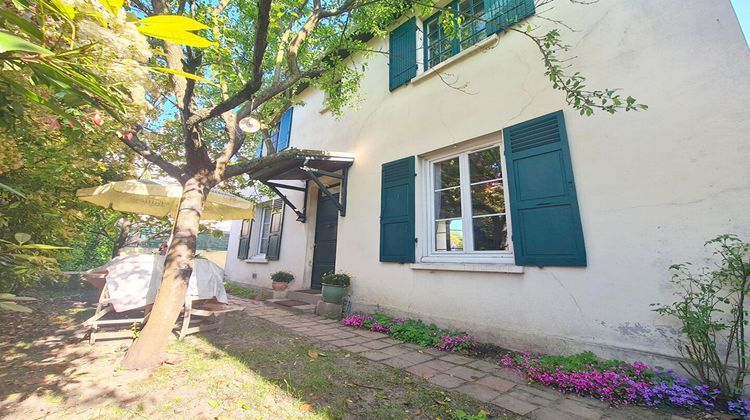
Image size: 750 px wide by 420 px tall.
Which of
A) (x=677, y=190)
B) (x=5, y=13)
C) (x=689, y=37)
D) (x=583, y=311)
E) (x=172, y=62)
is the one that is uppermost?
(x=689, y=37)

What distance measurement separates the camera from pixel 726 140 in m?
2.50

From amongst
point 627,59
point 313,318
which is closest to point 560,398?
point 627,59

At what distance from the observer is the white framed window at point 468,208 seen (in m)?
3.85

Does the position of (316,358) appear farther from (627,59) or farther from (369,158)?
(627,59)


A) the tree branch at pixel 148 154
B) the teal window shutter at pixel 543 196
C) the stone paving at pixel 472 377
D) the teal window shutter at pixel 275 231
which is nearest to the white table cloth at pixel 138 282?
the tree branch at pixel 148 154

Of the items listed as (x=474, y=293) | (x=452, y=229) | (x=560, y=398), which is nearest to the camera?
(x=560, y=398)

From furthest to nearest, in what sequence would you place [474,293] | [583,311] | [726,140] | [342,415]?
[474,293] → [583,311] → [726,140] → [342,415]

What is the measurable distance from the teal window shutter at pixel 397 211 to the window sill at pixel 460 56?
139 cm

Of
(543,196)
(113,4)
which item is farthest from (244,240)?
(113,4)

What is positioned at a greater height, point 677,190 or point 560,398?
point 677,190

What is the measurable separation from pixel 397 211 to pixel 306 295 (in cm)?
271

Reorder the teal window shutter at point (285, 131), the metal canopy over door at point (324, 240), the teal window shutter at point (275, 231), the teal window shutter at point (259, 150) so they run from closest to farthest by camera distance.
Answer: the metal canopy over door at point (324, 240)
the teal window shutter at point (275, 231)
the teal window shutter at point (285, 131)
the teal window shutter at point (259, 150)

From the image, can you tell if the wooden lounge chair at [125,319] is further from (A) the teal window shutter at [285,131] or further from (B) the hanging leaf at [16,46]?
(A) the teal window shutter at [285,131]

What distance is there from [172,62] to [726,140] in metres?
4.71
